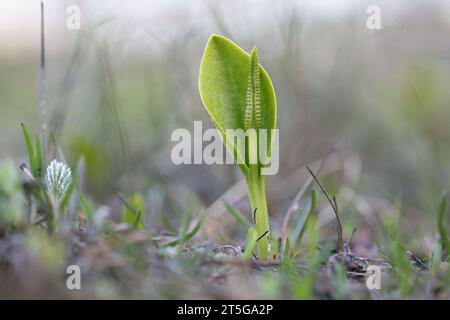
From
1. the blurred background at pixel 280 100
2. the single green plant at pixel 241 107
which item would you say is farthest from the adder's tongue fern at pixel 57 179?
the blurred background at pixel 280 100

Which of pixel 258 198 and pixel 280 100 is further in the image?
pixel 280 100

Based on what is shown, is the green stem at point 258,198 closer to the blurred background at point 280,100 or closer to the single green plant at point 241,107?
the single green plant at point 241,107

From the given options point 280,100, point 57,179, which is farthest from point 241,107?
point 280,100

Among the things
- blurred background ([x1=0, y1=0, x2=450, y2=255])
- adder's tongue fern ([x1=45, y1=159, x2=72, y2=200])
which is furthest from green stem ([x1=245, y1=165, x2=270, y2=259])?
blurred background ([x1=0, y1=0, x2=450, y2=255])

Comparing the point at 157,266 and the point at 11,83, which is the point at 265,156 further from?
the point at 11,83

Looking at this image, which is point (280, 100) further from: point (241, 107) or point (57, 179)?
point (57, 179)

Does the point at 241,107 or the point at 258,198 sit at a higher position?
the point at 241,107

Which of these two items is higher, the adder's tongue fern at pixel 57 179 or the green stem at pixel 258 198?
the adder's tongue fern at pixel 57 179

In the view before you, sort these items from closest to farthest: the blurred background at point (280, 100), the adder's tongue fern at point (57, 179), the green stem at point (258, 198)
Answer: the adder's tongue fern at point (57, 179), the green stem at point (258, 198), the blurred background at point (280, 100)
